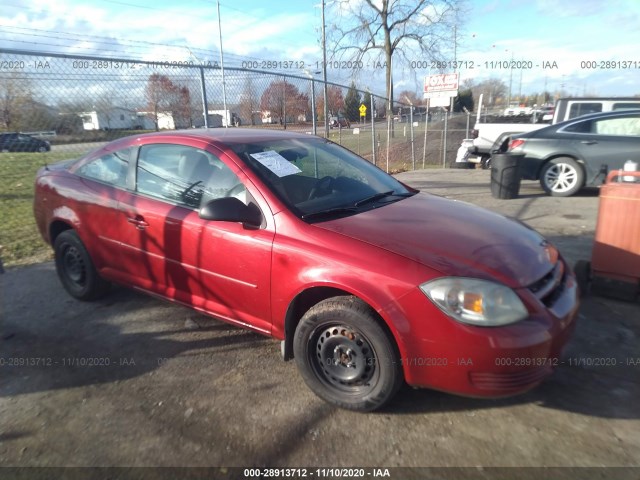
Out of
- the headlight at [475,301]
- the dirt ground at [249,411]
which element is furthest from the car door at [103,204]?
the headlight at [475,301]

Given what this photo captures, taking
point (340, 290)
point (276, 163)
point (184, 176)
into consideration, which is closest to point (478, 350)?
point (340, 290)

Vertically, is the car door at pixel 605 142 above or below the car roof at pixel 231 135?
below

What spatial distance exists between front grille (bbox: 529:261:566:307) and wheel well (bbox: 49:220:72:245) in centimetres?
400

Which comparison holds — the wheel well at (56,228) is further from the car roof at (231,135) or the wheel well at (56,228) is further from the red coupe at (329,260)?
the car roof at (231,135)

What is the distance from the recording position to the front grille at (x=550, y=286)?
247cm

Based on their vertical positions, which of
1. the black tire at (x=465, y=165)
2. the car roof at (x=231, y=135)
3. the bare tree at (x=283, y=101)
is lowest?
the black tire at (x=465, y=165)

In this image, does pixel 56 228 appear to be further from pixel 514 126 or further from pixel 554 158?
pixel 514 126

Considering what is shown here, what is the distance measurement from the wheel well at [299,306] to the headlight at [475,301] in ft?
1.97

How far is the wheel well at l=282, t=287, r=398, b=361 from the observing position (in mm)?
2682

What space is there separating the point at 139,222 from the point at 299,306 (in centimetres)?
152

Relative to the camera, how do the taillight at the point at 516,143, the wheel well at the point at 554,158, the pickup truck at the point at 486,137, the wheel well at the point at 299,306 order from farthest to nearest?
the pickup truck at the point at 486,137 < the taillight at the point at 516,143 < the wheel well at the point at 554,158 < the wheel well at the point at 299,306

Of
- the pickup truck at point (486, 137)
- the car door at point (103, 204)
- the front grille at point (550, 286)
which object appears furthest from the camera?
the pickup truck at point (486, 137)

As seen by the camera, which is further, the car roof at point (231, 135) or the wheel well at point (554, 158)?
the wheel well at point (554, 158)

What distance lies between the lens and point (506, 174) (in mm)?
8156
